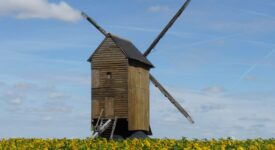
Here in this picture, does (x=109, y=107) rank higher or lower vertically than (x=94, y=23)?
lower

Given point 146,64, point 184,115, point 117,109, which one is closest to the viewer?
point 117,109

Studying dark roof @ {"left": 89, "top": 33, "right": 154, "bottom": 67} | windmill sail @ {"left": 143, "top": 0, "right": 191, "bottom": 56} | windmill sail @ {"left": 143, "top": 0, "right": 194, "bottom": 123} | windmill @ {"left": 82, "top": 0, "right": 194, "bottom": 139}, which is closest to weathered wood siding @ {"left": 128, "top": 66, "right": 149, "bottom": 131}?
windmill @ {"left": 82, "top": 0, "right": 194, "bottom": 139}

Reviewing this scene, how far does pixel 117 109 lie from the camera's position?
33.1 m

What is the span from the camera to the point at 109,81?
3344 cm

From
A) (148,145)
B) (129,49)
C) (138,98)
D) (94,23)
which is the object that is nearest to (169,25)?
(94,23)

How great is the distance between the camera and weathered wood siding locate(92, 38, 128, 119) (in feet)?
108

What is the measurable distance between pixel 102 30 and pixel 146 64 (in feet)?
13.6

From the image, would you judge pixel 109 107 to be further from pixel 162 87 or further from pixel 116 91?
pixel 162 87

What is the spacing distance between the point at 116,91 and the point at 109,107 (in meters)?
1.10

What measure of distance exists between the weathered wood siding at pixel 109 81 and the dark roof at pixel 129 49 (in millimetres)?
277

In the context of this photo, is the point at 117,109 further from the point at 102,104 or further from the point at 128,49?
the point at 128,49

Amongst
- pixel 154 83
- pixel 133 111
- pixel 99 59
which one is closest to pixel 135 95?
pixel 133 111

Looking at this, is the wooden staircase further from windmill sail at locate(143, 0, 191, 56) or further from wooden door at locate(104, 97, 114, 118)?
windmill sail at locate(143, 0, 191, 56)

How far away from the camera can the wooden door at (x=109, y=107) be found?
33.2 m
